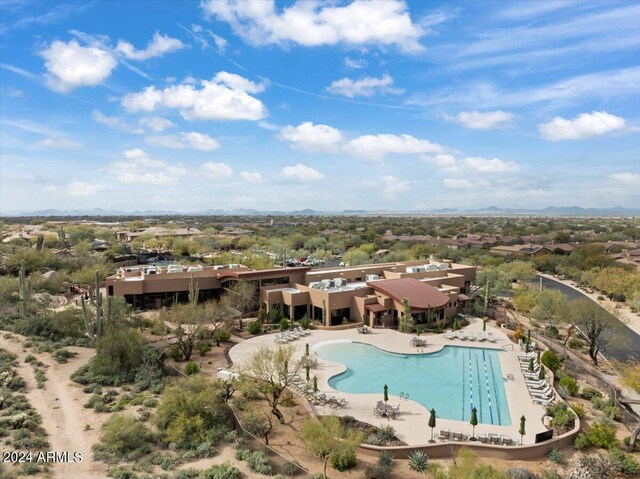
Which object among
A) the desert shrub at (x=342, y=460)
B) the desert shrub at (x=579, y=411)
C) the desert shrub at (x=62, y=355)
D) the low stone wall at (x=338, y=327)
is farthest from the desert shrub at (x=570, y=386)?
the desert shrub at (x=62, y=355)

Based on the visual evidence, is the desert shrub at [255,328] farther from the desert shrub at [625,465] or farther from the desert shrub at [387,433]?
the desert shrub at [625,465]

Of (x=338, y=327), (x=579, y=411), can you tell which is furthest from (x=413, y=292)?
(x=579, y=411)

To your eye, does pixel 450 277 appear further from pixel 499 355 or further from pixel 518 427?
pixel 518 427

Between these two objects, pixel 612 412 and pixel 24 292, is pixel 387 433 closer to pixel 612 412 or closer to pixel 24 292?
pixel 612 412

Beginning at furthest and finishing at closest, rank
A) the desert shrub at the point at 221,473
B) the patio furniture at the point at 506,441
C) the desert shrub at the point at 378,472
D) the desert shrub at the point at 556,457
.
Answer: the patio furniture at the point at 506,441, the desert shrub at the point at 556,457, the desert shrub at the point at 378,472, the desert shrub at the point at 221,473

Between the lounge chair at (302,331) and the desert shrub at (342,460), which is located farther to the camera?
the lounge chair at (302,331)

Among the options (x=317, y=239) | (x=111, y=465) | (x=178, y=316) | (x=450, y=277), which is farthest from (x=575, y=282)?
(x=111, y=465)
